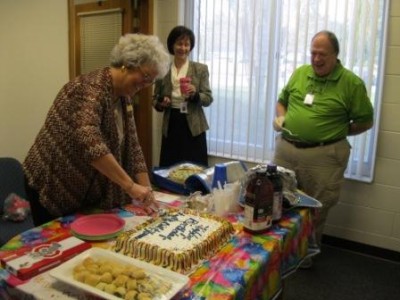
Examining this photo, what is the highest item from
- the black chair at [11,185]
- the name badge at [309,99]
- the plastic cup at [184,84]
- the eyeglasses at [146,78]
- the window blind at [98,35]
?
the window blind at [98,35]

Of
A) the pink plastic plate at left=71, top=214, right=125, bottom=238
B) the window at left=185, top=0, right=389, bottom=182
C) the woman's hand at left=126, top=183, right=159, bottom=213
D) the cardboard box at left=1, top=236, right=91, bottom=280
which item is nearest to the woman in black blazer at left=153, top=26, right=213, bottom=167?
the window at left=185, top=0, right=389, bottom=182

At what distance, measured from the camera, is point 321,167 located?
245cm

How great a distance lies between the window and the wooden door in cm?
41

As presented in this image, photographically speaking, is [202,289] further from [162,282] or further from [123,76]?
[123,76]

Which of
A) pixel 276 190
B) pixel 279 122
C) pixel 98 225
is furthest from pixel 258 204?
pixel 279 122

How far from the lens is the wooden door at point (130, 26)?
3.39 meters

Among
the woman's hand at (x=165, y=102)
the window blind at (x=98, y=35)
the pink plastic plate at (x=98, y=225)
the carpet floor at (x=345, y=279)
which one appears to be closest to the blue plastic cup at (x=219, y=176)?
the pink plastic plate at (x=98, y=225)

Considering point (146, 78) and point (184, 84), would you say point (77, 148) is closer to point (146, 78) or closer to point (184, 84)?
point (146, 78)

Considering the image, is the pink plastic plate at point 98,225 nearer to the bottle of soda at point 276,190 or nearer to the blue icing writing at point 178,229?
the blue icing writing at point 178,229

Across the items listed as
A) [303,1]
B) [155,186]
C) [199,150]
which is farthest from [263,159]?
[155,186]

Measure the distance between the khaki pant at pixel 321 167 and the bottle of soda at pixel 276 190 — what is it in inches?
44.8

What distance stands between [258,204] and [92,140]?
0.58 m

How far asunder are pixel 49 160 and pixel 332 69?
174cm

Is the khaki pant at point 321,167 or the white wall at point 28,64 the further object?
the white wall at point 28,64
